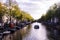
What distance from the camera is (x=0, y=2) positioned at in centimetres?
6362

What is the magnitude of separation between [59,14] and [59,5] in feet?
21.1

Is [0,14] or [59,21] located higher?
[0,14]

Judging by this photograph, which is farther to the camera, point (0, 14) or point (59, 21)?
point (59, 21)

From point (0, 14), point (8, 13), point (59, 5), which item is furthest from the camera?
point (59, 5)

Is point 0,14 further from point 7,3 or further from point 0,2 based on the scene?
point 7,3

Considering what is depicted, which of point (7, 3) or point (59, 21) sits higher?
point (7, 3)

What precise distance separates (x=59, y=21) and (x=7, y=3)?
2939 centimetres

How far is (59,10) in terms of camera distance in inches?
3312

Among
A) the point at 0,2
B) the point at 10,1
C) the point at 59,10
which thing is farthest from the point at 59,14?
the point at 0,2

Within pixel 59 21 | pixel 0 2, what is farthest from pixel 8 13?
pixel 59 21

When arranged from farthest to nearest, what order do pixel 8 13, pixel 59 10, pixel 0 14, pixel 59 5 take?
pixel 59 5 → pixel 59 10 → pixel 8 13 → pixel 0 14

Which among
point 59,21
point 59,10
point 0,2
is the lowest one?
point 59,21

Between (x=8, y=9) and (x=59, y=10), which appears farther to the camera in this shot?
(x=59, y=10)

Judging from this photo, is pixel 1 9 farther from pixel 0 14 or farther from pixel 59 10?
pixel 59 10
